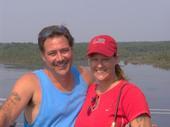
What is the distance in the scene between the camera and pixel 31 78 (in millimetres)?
2555

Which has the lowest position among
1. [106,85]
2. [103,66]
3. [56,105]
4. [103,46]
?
[56,105]

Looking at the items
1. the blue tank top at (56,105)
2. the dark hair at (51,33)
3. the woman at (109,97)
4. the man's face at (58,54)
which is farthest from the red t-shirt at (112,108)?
the dark hair at (51,33)

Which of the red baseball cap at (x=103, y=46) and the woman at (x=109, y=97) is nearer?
the woman at (x=109, y=97)

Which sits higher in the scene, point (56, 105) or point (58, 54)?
point (58, 54)

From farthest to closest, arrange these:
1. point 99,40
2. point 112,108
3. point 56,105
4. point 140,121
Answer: point 56,105
point 99,40
point 112,108
point 140,121

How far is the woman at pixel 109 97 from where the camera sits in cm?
218

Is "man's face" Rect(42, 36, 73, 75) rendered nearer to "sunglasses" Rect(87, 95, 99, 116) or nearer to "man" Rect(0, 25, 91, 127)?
"man" Rect(0, 25, 91, 127)

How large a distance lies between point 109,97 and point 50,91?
0.38m

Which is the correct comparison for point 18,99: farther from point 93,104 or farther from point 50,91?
point 93,104

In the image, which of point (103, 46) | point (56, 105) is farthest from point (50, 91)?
point (103, 46)

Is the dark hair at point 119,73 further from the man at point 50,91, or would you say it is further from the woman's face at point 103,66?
the man at point 50,91

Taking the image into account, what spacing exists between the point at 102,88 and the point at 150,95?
9.09 metres

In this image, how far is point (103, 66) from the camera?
2.42 m

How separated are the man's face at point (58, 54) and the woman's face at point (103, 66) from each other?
0.18 metres
